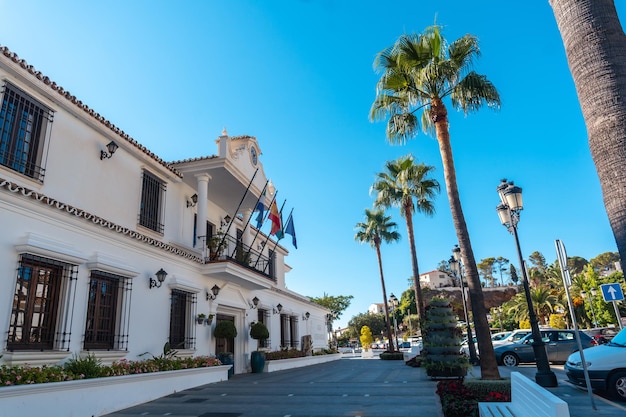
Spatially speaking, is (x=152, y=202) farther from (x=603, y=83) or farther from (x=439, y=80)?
(x=603, y=83)

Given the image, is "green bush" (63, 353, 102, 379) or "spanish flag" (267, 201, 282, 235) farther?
"spanish flag" (267, 201, 282, 235)

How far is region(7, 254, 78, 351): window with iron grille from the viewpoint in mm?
7625

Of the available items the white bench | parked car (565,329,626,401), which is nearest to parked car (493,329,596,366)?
parked car (565,329,626,401)

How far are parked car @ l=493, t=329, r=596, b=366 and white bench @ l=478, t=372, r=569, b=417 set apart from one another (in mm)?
11061

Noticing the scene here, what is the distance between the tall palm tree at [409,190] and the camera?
22.1m

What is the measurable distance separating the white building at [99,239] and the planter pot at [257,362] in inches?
12.3

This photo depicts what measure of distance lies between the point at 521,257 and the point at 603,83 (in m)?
7.76

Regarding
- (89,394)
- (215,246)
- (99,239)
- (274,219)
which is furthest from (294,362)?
(89,394)

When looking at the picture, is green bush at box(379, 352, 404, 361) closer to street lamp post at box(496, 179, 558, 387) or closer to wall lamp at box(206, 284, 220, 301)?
wall lamp at box(206, 284, 220, 301)

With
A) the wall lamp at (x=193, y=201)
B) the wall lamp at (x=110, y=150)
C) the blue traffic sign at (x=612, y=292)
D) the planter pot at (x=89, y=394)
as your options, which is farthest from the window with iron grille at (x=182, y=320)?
the blue traffic sign at (x=612, y=292)

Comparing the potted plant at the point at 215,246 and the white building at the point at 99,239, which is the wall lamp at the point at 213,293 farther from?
the potted plant at the point at 215,246

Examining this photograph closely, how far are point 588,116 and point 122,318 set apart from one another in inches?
407

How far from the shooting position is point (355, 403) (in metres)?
8.38

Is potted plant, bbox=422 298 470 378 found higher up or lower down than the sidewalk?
higher up
